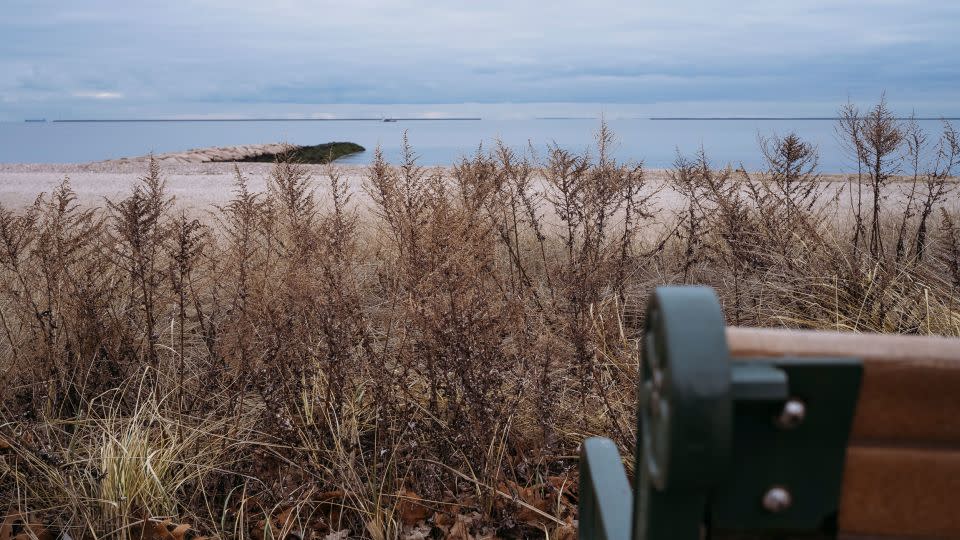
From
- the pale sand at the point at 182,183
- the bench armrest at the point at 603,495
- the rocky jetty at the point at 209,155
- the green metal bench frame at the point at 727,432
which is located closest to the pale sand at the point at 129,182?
the pale sand at the point at 182,183

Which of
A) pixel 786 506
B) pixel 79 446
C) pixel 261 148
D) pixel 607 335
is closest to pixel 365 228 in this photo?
pixel 607 335

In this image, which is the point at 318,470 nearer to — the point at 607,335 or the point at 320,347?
the point at 320,347

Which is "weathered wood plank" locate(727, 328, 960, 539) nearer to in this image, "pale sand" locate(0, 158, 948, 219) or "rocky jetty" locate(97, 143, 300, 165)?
"pale sand" locate(0, 158, 948, 219)

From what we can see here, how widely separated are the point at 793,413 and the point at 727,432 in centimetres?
10

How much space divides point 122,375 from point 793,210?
4.12 metres

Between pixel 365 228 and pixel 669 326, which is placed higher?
pixel 669 326

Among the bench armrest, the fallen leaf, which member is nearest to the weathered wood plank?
the bench armrest

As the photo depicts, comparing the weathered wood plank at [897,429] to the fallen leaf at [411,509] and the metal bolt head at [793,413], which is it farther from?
the fallen leaf at [411,509]

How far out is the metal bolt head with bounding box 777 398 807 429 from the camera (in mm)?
814

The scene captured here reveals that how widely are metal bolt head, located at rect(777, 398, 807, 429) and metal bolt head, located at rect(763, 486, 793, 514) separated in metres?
0.08

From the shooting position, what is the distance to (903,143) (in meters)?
6.12

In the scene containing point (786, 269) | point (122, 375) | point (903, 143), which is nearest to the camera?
point (122, 375)

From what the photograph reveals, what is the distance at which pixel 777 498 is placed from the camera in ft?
2.85

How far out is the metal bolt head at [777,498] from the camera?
0.87 metres
